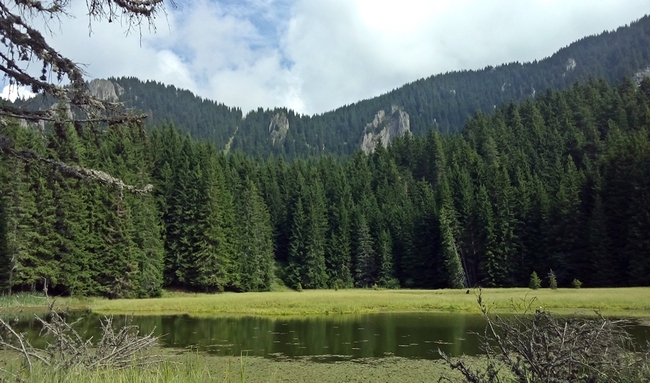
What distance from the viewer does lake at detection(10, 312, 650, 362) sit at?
59.3 feet

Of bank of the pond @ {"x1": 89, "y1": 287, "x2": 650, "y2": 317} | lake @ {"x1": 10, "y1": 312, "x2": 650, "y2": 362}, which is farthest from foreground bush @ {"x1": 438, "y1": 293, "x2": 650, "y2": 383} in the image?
bank of the pond @ {"x1": 89, "y1": 287, "x2": 650, "y2": 317}

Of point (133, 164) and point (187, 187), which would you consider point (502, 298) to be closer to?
point (187, 187)

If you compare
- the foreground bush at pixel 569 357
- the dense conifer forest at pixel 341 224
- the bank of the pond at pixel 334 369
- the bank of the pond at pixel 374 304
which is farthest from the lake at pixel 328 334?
the dense conifer forest at pixel 341 224

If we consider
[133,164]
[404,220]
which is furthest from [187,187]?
[404,220]

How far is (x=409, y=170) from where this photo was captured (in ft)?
330

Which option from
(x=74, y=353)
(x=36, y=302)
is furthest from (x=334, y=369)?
(x=36, y=302)

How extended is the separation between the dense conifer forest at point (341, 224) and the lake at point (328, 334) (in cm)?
1582

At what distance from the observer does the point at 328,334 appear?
23250 millimetres

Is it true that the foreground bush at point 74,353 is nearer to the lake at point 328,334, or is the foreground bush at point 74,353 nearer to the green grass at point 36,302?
the lake at point 328,334

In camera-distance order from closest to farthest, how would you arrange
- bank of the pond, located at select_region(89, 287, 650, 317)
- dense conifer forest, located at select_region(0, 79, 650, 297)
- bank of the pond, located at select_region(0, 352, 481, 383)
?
bank of the pond, located at select_region(0, 352, 481, 383) → bank of the pond, located at select_region(89, 287, 650, 317) → dense conifer forest, located at select_region(0, 79, 650, 297)

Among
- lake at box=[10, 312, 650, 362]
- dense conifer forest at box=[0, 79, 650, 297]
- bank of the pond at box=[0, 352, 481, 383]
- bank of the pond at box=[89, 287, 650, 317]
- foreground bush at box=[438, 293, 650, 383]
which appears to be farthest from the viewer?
dense conifer forest at box=[0, 79, 650, 297]

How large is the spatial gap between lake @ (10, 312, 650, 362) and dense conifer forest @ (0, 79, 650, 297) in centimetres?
1582

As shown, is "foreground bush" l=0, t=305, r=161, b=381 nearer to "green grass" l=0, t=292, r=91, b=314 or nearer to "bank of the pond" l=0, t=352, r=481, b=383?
"bank of the pond" l=0, t=352, r=481, b=383

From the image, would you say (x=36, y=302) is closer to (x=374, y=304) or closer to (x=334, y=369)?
(x=374, y=304)
